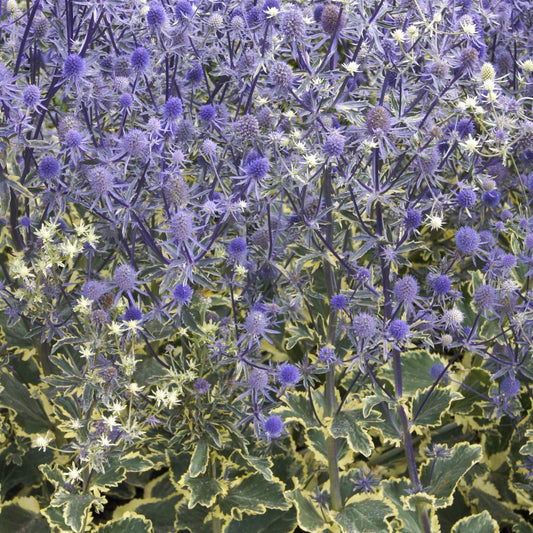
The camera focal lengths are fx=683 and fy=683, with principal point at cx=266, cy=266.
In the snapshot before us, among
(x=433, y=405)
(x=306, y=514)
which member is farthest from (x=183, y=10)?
(x=306, y=514)

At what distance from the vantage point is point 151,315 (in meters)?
1.75

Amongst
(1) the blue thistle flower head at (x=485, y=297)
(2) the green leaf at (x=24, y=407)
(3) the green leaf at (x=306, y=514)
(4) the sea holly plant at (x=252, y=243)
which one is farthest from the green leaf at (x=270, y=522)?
(1) the blue thistle flower head at (x=485, y=297)

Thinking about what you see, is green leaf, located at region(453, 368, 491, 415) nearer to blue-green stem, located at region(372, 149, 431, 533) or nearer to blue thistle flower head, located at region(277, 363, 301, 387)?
blue-green stem, located at region(372, 149, 431, 533)

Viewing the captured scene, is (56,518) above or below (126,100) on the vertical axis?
below

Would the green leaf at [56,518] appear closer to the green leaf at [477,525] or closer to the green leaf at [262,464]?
the green leaf at [262,464]

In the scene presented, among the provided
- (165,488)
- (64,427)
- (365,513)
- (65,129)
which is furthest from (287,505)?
(65,129)

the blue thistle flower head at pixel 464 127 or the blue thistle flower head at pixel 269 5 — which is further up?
the blue thistle flower head at pixel 269 5

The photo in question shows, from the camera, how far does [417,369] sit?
2.43 m

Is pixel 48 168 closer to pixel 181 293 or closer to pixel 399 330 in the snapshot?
pixel 181 293

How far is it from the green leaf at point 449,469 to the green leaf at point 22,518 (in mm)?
1246

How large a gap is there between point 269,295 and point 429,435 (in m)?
0.75

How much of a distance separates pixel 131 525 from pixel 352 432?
0.72 meters

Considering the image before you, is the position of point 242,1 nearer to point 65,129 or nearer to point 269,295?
point 65,129

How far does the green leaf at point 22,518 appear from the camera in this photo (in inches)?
87.2
